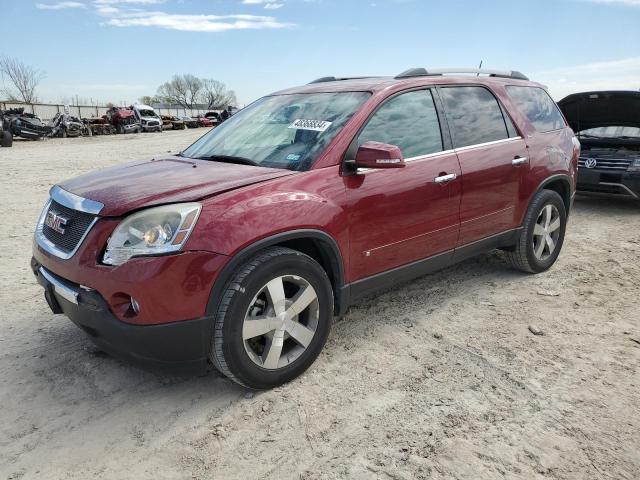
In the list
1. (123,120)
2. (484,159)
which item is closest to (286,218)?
(484,159)

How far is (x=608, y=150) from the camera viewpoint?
7906 mm

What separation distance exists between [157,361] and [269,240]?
824 millimetres

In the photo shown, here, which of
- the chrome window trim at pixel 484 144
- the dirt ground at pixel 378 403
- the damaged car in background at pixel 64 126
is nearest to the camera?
the dirt ground at pixel 378 403

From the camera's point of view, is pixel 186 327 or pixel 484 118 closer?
pixel 186 327

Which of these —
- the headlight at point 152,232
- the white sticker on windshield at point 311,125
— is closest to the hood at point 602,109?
the white sticker on windshield at point 311,125

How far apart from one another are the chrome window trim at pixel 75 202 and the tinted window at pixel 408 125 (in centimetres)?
158

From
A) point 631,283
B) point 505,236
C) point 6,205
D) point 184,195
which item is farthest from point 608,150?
point 6,205

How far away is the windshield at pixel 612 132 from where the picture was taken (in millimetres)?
7988

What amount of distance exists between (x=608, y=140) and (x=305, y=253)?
6871 mm

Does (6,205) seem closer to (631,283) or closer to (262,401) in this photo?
(262,401)

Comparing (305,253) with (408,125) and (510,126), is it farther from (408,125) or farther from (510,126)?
(510,126)

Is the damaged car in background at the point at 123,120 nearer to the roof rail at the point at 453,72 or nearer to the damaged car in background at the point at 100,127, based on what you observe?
the damaged car in background at the point at 100,127

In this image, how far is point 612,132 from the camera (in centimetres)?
825

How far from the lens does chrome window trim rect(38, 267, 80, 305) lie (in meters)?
2.64
